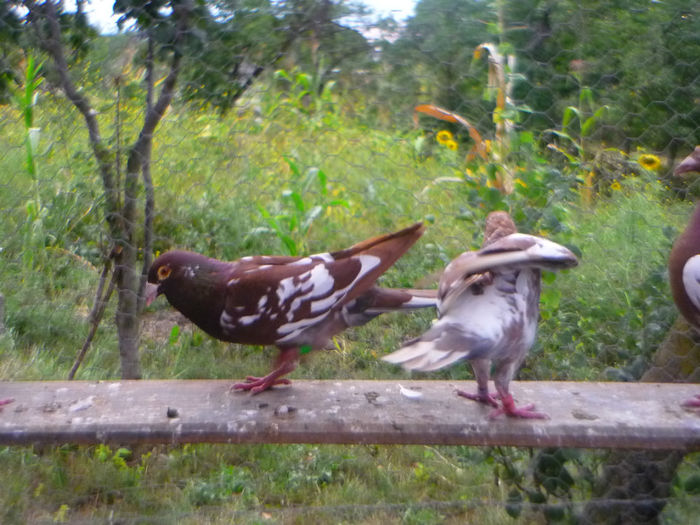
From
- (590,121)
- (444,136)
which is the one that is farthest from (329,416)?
(444,136)

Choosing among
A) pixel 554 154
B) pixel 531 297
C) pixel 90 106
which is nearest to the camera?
pixel 531 297

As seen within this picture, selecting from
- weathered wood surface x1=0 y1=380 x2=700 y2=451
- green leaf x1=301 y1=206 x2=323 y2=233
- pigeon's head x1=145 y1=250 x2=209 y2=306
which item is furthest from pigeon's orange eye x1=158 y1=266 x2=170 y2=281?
green leaf x1=301 y1=206 x2=323 y2=233

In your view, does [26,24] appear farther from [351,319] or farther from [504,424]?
[504,424]

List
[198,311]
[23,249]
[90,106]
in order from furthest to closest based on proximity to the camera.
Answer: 1. [23,249]
2. [90,106]
3. [198,311]

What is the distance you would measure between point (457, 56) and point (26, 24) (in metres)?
1.41

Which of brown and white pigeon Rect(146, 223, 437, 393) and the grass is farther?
the grass

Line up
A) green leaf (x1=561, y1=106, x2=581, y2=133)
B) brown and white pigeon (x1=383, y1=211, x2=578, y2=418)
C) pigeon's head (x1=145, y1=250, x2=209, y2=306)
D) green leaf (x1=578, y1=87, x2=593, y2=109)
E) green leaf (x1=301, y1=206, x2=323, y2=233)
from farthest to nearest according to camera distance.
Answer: green leaf (x1=301, y1=206, x2=323, y2=233) < green leaf (x1=561, y1=106, x2=581, y2=133) < green leaf (x1=578, y1=87, x2=593, y2=109) < pigeon's head (x1=145, y1=250, x2=209, y2=306) < brown and white pigeon (x1=383, y1=211, x2=578, y2=418)

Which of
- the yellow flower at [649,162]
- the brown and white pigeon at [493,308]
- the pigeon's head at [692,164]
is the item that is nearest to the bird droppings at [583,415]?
the brown and white pigeon at [493,308]

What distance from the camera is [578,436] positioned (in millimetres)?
1877

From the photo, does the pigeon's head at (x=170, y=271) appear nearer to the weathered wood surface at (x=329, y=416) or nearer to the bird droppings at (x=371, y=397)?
the weathered wood surface at (x=329, y=416)

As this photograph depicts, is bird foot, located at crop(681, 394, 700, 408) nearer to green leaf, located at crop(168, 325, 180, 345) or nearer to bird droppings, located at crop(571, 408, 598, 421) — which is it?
bird droppings, located at crop(571, 408, 598, 421)

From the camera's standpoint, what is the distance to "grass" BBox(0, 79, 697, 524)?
2373 millimetres

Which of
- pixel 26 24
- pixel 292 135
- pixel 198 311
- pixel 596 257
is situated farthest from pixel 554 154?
pixel 26 24

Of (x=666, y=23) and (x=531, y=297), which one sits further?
(x=666, y=23)
